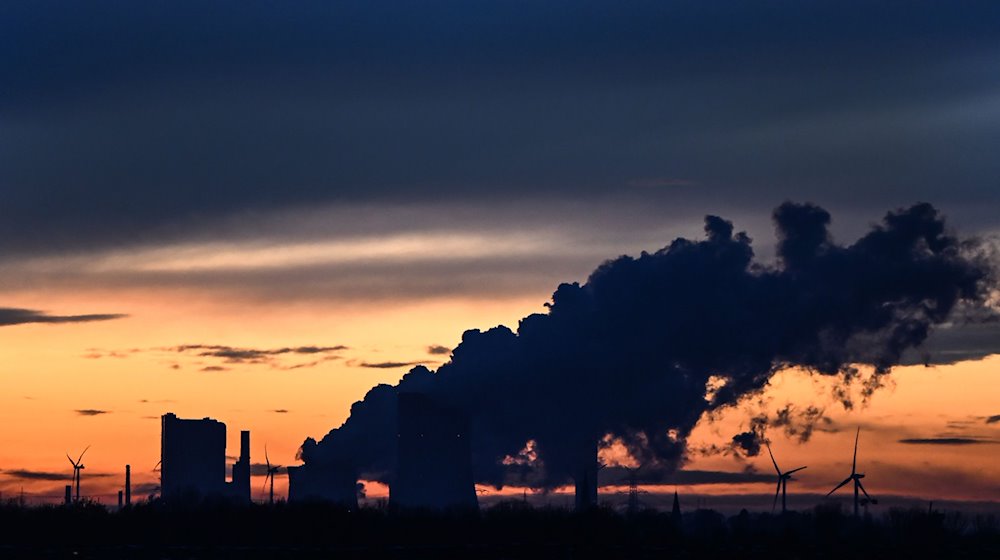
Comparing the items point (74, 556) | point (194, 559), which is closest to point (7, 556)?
point (74, 556)

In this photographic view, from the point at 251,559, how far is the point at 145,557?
1217cm

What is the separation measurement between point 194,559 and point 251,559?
6.70m

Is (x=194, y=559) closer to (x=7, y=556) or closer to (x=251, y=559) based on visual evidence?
(x=251, y=559)

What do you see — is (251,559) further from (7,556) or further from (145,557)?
(7,556)

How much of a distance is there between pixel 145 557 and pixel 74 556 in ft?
36.0

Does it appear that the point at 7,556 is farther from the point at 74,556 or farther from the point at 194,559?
the point at 194,559

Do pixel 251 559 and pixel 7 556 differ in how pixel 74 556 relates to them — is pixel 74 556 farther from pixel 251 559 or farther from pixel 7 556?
pixel 251 559

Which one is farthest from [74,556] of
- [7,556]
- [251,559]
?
[251,559]

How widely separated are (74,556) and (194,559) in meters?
13.6

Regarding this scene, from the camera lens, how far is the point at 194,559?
644ft

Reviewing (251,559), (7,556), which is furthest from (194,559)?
(7,556)

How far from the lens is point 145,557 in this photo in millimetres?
199125

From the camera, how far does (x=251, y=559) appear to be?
199 m

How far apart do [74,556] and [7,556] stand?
7189 mm
